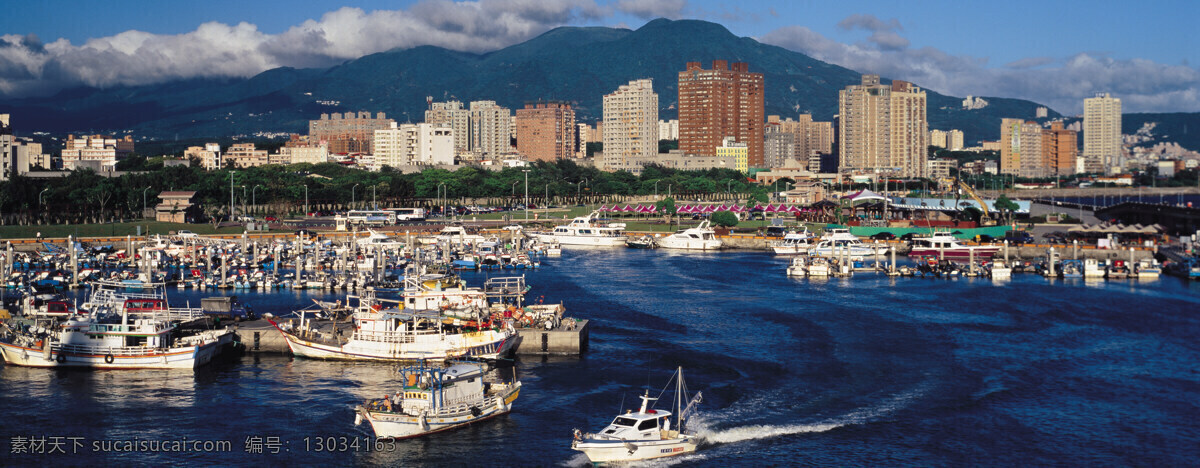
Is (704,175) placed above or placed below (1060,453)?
above

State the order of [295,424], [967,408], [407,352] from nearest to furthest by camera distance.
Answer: [295,424], [967,408], [407,352]

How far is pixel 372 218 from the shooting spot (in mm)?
107438

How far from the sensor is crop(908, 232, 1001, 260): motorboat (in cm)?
7731

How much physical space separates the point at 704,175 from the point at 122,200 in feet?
333

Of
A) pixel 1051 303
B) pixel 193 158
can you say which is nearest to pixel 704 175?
pixel 193 158

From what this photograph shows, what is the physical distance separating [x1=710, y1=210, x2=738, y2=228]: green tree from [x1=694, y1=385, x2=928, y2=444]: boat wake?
7160cm

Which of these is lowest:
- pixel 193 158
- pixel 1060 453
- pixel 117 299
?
pixel 1060 453

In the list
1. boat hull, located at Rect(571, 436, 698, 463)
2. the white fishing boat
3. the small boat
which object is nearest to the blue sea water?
the white fishing boat

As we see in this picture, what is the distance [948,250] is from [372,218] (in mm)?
55739

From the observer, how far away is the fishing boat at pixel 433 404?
2873 cm

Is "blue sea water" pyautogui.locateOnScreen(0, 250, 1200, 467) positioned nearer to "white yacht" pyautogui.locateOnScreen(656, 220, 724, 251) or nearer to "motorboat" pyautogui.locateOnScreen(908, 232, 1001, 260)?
"motorboat" pyautogui.locateOnScreen(908, 232, 1001, 260)

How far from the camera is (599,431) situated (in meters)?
28.8

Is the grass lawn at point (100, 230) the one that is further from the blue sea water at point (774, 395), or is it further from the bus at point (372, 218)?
the blue sea water at point (774, 395)

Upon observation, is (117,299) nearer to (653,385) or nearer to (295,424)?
(295,424)
